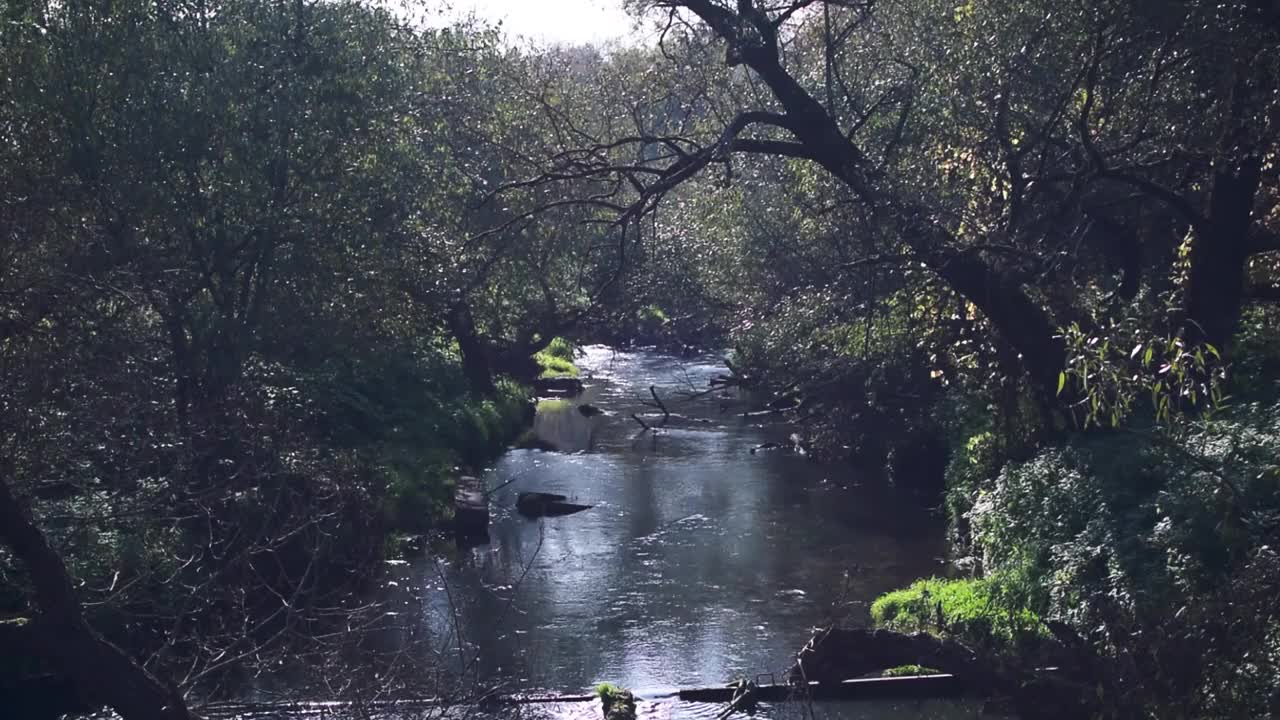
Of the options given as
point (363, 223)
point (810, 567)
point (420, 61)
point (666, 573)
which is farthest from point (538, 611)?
point (420, 61)

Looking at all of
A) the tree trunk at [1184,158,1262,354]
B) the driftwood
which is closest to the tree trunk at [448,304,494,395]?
the driftwood

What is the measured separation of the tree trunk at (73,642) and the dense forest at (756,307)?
21 millimetres

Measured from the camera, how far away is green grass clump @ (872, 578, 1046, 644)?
14141 mm

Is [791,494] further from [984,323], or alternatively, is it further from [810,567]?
[984,323]

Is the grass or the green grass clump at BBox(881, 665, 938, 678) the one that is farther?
the grass

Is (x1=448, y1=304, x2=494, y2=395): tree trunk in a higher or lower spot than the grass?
higher

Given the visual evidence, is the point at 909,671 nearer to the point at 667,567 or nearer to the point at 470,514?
the point at 667,567

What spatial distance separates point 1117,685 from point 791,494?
44.3 ft

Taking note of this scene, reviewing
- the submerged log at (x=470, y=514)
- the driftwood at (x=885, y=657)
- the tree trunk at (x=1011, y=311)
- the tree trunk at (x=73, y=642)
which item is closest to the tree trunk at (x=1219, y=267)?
the tree trunk at (x=1011, y=311)

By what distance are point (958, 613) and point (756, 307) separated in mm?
10711

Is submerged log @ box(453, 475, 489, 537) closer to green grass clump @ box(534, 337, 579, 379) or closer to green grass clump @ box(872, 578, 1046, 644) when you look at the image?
green grass clump @ box(872, 578, 1046, 644)

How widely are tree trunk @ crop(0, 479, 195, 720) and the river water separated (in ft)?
9.27

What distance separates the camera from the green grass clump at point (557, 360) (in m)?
40.5

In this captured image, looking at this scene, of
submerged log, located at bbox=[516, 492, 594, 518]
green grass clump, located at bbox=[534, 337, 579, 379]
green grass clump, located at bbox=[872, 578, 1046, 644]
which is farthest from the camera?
green grass clump, located at bbox=[534, 337, 579, 379]
